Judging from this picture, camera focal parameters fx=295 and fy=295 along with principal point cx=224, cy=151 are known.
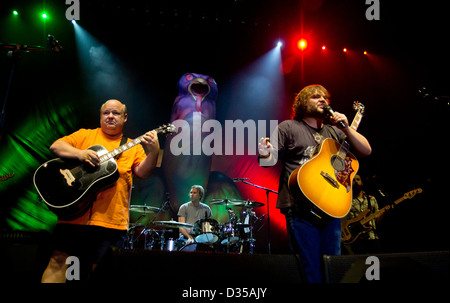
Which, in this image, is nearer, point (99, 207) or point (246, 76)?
point (99, 207)

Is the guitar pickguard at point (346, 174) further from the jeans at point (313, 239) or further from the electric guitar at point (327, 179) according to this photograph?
the jeans at point (313, 239)

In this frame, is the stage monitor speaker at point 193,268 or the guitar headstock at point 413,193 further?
the guitar headstock at point 413,193

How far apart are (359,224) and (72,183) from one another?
240 inches

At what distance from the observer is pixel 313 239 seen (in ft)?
Answer: 7.44

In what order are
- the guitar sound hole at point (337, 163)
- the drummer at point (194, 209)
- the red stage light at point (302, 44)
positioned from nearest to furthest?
the guitar sound hole at point (337, 163) → the drummer at point (194, 209) → the red stage light at point (302, 44)

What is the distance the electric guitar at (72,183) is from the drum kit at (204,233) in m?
3.83

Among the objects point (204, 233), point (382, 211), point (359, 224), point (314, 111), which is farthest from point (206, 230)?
point (314, 111)

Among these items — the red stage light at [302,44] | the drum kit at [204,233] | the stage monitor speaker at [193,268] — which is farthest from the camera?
the red stage light at [302,44]

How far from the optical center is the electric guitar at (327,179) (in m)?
2.29

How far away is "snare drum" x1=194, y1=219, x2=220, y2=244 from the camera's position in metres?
6.46

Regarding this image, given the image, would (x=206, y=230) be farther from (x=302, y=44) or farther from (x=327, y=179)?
(x=302, y=44)

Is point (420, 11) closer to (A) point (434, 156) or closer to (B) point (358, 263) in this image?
(A) point (434, 156)

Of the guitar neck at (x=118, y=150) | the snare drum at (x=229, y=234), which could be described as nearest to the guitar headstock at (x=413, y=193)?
the snare drum at (x=229, y=234)

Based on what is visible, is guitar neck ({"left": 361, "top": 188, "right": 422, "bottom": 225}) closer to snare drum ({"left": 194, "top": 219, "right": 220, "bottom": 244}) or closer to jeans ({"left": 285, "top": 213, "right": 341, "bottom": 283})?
snare drum ({"left": 194, "top": 219, "right": 220, "bottom": 244})
